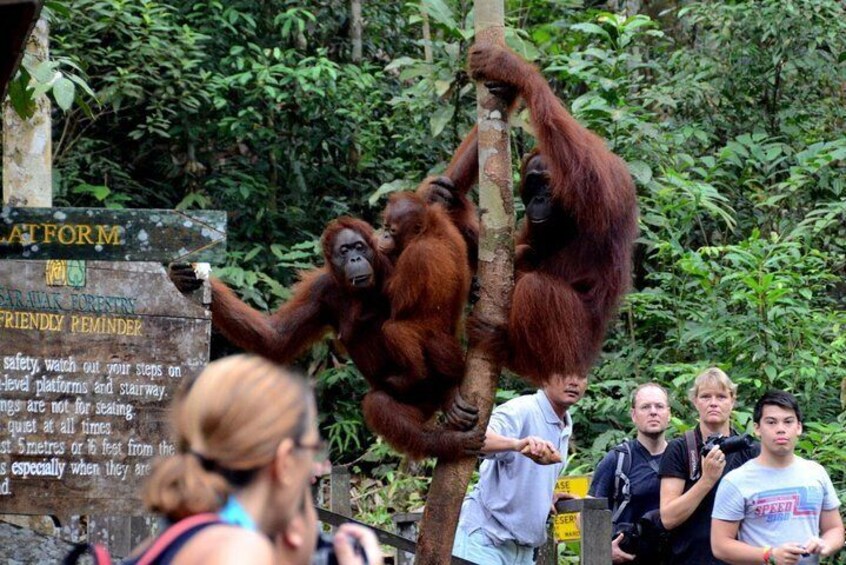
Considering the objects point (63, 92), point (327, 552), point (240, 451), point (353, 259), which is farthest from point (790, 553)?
point (240, 451)

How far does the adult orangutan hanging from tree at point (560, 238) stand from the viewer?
14.3 ft

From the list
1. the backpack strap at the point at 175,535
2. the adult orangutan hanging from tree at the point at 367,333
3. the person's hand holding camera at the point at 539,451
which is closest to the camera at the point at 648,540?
the person's hand holding camera at the point at 539,451

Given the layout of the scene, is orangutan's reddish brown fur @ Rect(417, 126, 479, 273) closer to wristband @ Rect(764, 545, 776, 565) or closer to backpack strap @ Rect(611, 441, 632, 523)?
backpack strap @ Rect(611, 441, 632, 523)

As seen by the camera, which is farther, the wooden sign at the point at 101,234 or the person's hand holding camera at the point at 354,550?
the wooden sign at the point at 101,234

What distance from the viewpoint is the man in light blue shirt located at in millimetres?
5043

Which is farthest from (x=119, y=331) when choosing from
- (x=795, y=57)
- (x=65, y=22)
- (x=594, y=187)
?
(x=795, y=57)

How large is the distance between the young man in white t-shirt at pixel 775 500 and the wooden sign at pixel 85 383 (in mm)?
2341

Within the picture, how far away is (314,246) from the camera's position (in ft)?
28.4

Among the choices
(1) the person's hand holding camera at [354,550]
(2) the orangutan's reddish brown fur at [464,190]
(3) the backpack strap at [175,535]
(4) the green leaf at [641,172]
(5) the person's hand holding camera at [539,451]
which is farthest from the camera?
(4) the green leaf at [641,172]

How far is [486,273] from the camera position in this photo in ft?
14.2

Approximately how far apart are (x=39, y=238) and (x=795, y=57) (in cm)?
669

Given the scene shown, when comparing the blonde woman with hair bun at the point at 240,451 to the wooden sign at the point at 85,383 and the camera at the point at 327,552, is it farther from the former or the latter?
the wooden sign at the point at 85,383

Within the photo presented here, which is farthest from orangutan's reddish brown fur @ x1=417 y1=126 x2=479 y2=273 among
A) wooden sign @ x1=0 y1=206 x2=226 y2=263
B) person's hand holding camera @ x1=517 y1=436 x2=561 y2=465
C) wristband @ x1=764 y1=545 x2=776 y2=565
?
wristband @ x1=764 y1=545 x2=776 y2=565

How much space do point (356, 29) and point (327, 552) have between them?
8.40 meters
